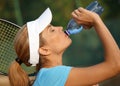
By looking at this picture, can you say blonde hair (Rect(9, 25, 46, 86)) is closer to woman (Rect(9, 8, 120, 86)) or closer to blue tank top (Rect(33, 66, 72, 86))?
woman (Rect(9, 8, 120, 86))

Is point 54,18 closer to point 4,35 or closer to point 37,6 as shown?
point 37,6

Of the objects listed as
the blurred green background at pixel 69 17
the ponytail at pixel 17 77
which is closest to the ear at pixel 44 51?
the ponytail at pixel 17 77

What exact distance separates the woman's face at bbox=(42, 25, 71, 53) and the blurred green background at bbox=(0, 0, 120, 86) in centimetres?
303

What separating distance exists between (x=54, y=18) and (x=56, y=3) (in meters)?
0.19

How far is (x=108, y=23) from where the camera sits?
20.0 feet

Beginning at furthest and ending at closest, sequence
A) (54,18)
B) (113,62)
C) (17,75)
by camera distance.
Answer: (54,18) < (17,75) < (113,62)

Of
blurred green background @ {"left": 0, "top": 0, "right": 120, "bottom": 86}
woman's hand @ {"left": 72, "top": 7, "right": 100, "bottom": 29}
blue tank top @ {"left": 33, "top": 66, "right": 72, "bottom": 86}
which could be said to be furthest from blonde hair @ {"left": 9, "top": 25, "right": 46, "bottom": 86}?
blurred green background @ {"left": 0, "top": 0, "right": 120, "bottom": 86}

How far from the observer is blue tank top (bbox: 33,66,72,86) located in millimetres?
2654

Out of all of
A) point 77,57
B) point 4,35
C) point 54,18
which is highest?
point 4,35

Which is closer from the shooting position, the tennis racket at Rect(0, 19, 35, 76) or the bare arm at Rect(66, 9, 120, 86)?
the bare arm at Rect(66, 9, 120, 86)

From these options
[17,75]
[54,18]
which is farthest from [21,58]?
[54,18]

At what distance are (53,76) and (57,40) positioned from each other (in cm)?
21

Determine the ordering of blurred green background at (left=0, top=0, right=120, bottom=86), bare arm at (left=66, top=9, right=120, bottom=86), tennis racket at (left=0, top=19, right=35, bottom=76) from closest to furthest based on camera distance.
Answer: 1. bare arm at (left=66, top=9, right=120, bottom=86)
2. tennis racket at (left=0, top=19, right=35, bottom=76)
3. blurred green background at (left=0, top=0, right=120, bottom=86)

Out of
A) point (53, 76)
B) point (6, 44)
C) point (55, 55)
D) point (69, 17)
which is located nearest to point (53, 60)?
point (55, 55)
